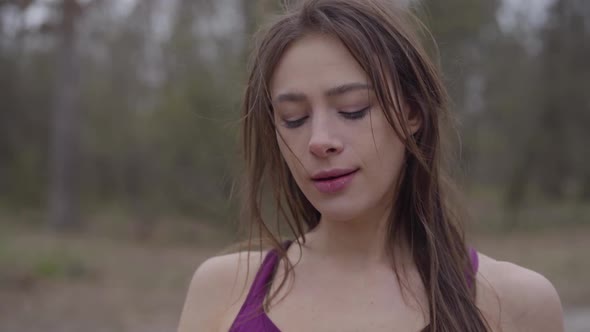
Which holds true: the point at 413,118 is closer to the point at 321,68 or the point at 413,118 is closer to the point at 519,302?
the point at 321,68

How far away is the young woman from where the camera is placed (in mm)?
1661

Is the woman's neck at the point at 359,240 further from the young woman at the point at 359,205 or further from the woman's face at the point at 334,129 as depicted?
the woman's face at the point at 334,129

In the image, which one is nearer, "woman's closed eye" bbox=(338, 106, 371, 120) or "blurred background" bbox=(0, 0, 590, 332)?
"woman's closed eye" bbox=(338, 106, 371, 120)

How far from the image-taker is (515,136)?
56.7 feet

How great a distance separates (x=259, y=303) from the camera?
177 centimetres

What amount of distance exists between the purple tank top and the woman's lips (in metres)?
0.34

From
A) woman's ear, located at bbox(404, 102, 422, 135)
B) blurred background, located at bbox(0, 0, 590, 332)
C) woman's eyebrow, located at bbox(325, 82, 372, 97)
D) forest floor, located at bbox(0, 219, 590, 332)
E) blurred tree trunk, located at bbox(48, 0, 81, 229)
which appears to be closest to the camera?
woman's eyebrow, located at bbox(325, 82, 372, 97)

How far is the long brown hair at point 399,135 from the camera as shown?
5.48ft

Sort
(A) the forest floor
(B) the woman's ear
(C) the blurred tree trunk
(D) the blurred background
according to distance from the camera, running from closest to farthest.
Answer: (B) the woman's ear
(A) the forest floor
(D) the blurred background
(C) the blurred tree trunk

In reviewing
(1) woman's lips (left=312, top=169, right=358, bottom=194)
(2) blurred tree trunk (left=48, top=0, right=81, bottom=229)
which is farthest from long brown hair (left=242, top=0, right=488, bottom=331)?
(2) blurred tree trunk (left=48, top=0, right=81, bottom=229)

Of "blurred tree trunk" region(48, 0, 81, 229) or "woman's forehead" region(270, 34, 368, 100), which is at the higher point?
"woman's forehead" region(270, 34, 368, 100)

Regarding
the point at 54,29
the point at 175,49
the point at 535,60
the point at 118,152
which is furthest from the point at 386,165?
the point at 535,60

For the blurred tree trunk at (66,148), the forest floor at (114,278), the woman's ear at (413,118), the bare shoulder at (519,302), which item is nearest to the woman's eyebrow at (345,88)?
the woman's ear at (413,118)

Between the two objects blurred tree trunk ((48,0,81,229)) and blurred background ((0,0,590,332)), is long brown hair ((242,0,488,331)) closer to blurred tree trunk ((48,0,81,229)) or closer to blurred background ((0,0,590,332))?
blurred background ((0,0,590,332))
